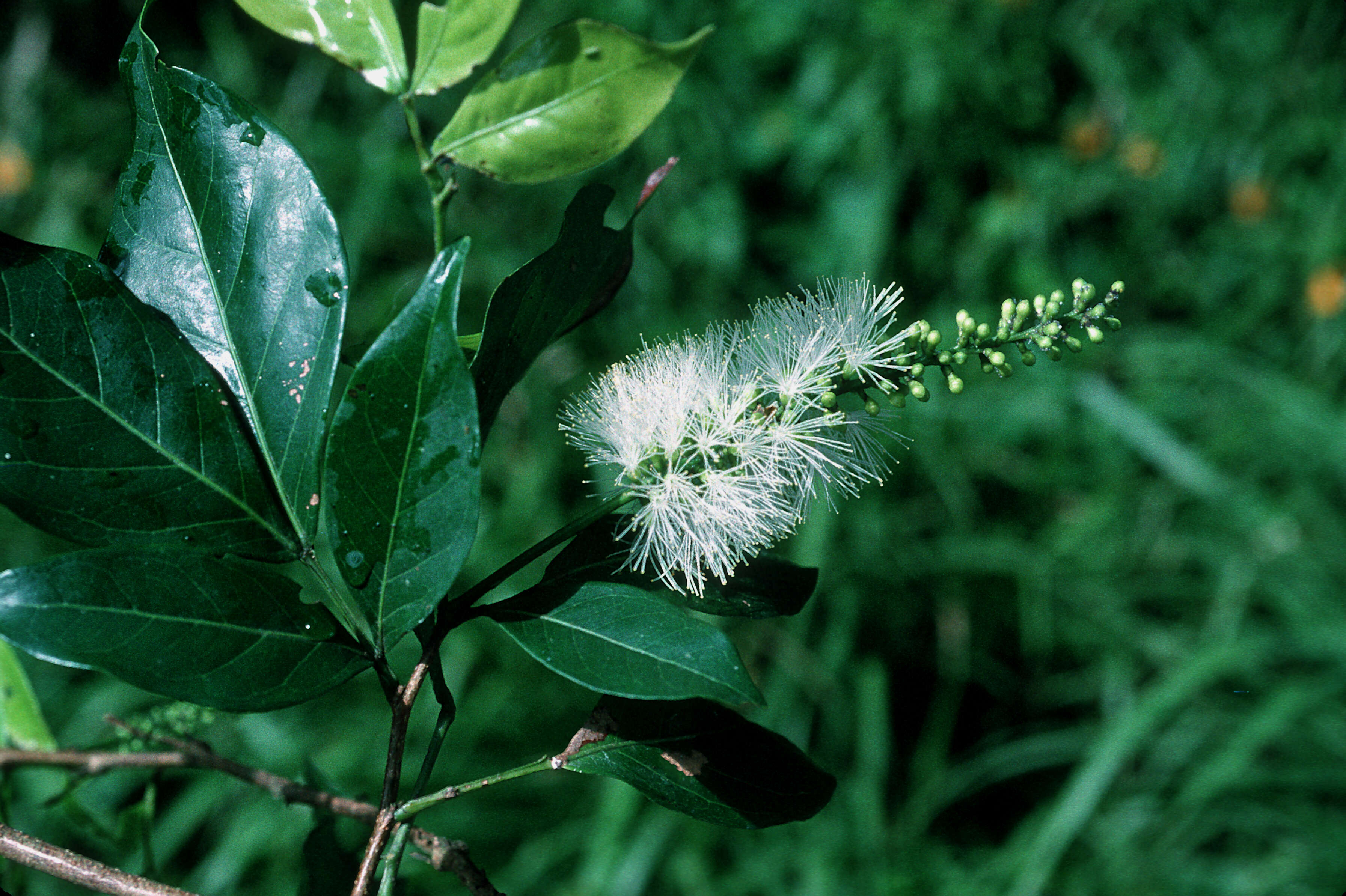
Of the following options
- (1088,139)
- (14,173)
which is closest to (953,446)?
(1088,139)

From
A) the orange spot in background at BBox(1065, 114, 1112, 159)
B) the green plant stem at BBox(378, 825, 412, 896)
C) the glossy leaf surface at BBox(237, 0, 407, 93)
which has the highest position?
the orange spot in background at BBox(1065, 114, 1112, 159)

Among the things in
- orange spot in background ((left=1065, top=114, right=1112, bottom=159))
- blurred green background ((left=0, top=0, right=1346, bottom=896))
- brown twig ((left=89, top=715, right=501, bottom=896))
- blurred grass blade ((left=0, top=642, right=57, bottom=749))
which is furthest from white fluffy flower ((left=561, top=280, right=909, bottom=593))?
orange spot in background ((left=1065, top=114, right=1112, bottom=159))

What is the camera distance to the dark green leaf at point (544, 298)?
0.41 m

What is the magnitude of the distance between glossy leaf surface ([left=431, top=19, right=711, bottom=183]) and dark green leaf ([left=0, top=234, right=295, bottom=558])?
14 cm

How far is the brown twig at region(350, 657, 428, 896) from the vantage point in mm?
391

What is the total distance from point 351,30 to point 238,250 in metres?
0.11

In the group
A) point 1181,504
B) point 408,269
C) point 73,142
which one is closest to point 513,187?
point 408,269

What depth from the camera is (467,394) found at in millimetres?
354

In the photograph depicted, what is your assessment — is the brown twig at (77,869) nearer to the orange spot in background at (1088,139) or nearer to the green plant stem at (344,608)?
the green plant stem at (344,608)

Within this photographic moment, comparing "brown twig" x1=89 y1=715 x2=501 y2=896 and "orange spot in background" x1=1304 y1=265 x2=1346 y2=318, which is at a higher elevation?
"orange spot in background" x1=1304 y1=265 x2=1346 y2=318

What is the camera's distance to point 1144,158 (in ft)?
7.39

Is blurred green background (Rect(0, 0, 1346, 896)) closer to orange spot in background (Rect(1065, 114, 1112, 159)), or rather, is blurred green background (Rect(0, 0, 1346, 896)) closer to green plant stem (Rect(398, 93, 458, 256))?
orange spot in background (Rect(1065, 114, 1112, 159))

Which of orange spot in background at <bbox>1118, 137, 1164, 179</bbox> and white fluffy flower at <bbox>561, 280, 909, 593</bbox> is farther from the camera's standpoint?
orange spot in background at <bbox>1118, 137, 1164, 179</bbox>

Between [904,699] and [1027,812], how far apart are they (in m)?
0.30
